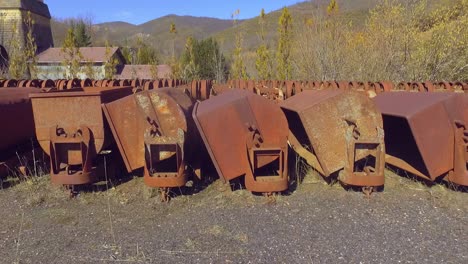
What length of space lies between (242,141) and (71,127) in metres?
2.13

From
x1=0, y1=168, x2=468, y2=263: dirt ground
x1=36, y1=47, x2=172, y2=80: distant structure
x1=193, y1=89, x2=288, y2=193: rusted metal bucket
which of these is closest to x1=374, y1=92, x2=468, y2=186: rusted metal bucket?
x1=0, y1=168, x2=468, y2=263: dirt ground

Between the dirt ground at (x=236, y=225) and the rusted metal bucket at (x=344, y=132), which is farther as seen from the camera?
the rusted metal bucket at (x=344, y=132)

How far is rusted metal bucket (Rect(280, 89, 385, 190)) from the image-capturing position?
4.27 meters

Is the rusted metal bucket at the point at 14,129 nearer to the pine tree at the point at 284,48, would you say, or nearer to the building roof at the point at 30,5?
the pine tree at the point at 284,48

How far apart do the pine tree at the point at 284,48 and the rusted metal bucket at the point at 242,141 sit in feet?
24.1

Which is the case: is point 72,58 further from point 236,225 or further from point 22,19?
point 22,19

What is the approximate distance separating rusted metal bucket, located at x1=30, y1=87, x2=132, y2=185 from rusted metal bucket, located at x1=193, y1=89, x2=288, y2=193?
4.30 feet

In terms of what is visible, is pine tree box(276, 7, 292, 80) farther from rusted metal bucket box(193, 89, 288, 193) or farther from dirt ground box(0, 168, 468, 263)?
rusted metal bucket box(193, 89, 288, 193)

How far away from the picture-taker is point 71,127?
15.3ft

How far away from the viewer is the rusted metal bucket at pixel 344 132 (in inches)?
168

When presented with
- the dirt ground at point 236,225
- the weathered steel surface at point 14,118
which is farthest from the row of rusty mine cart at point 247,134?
the weathered steel surface at point 14,118

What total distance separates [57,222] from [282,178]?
250 centimetres

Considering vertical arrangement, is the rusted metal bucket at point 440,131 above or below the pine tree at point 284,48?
below

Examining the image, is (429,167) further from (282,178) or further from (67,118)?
(67,118)
